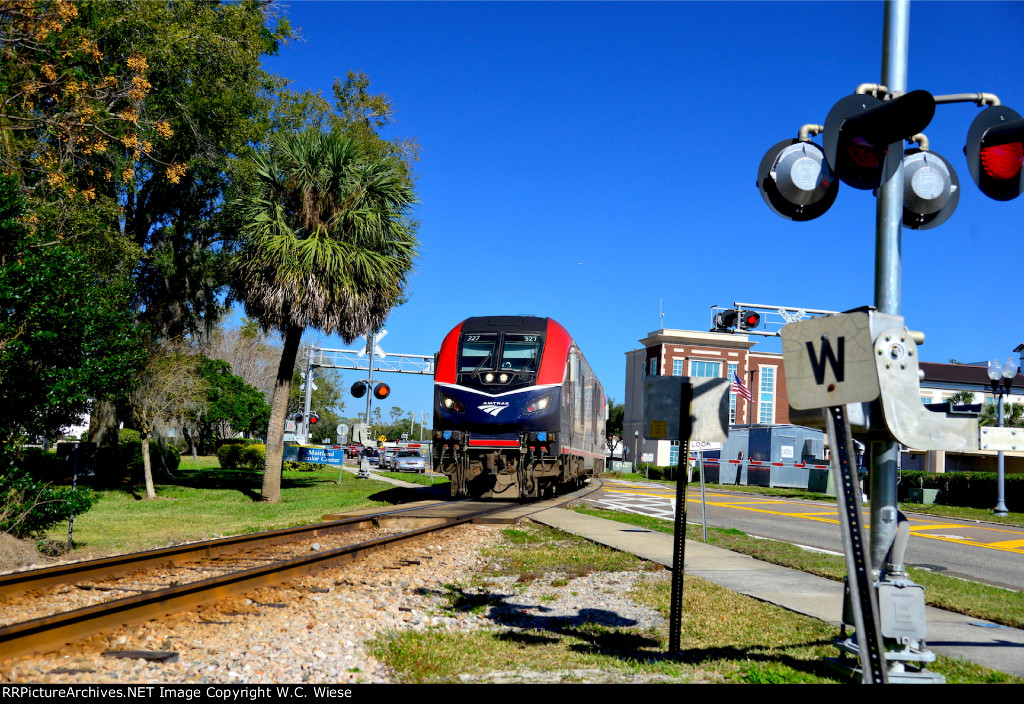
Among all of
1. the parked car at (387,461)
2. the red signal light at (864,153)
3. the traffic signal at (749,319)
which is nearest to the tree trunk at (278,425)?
the traffic signal at (749,319)

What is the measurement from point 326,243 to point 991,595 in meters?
17.7

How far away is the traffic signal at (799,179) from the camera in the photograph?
19.4 feet

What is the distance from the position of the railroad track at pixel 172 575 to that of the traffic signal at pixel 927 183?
663cm

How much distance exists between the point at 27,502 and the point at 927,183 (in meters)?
11.3

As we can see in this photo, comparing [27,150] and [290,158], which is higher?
[290,158]

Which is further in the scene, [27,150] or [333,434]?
[333,434]

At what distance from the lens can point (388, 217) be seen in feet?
76.8

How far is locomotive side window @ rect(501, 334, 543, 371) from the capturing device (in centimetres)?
1873

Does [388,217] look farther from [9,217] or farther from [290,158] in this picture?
[9,217]

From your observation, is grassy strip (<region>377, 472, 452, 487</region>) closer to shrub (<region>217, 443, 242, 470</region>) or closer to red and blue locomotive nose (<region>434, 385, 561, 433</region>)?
shrub (<region>217, 443, 242, 470</region>)

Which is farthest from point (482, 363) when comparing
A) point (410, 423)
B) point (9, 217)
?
point (410, 423)

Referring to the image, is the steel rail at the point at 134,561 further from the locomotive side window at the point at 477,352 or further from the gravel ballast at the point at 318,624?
the locomotive side window at the point at 477,352

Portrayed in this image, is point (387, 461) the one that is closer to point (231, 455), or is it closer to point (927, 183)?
point (231, 455)
